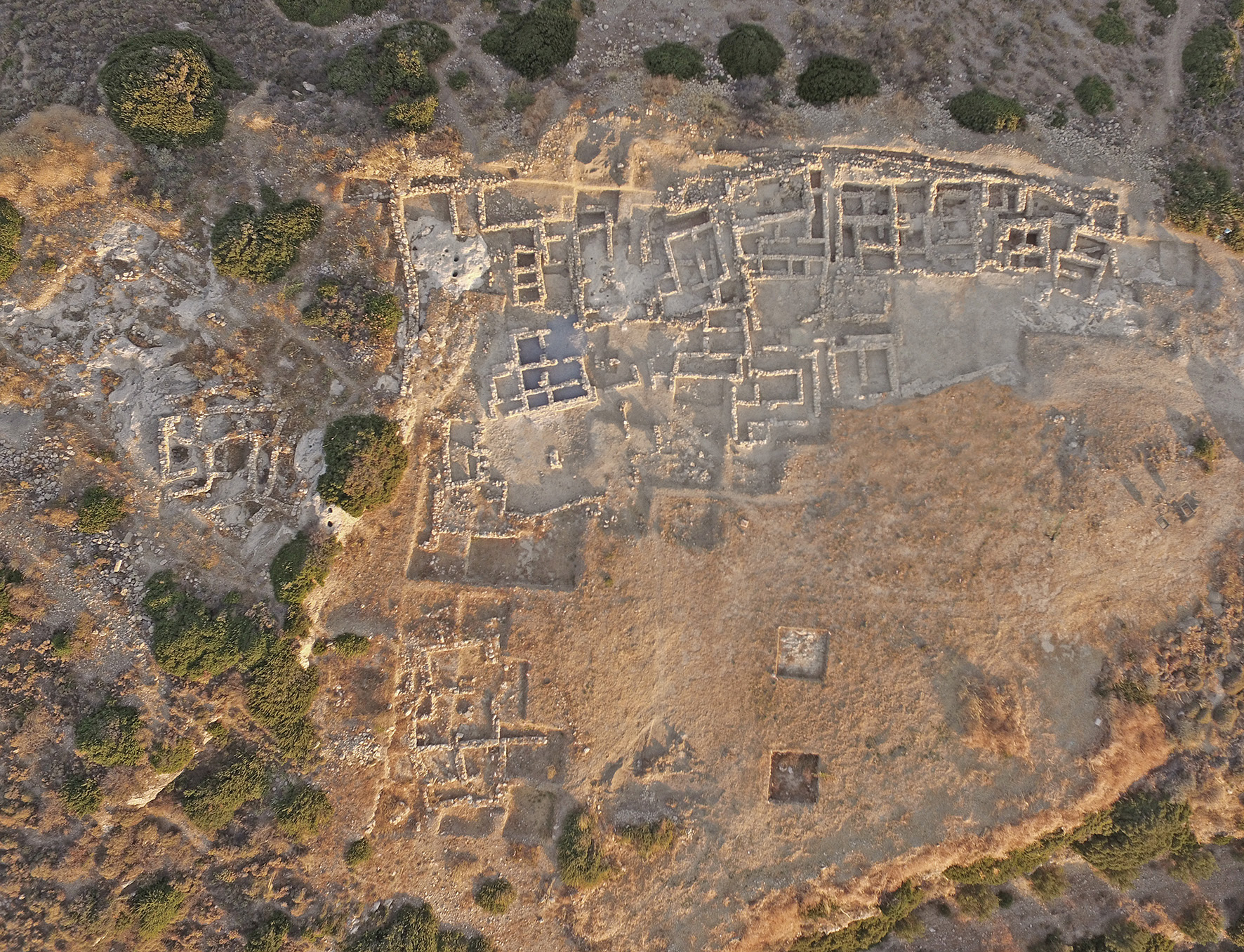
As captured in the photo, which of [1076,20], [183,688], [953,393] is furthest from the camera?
[1076,20]

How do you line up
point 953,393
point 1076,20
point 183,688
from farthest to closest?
1. point 1076,20
2. point 953,393
3. point 183,688

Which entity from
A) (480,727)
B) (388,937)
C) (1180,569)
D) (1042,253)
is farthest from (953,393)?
(388,937)

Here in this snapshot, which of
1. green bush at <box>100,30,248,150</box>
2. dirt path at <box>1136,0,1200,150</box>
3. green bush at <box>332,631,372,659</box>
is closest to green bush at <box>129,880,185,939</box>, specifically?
green bush at <box>332,631,372,659</box>

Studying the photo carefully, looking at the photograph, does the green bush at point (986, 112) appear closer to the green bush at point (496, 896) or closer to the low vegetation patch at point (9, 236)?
the green bush at point (496, 896)

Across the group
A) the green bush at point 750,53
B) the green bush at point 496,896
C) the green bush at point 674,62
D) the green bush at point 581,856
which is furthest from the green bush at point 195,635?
the green bush at point 750,53

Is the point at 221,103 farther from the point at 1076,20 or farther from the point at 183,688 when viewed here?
the point at 1076,20

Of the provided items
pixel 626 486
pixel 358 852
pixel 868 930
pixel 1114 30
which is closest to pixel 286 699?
pixel 358 852
